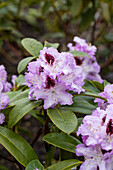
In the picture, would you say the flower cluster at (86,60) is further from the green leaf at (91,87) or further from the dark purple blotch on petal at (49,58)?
the dark purple blotch on petal at (49,58)

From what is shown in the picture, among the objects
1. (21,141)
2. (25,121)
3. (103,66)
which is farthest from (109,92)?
(103,66)

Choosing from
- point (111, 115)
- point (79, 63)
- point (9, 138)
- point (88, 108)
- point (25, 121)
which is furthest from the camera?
point (25, 121)

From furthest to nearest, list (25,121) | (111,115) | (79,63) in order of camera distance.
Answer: (25,121) → (79,63) → (111,115)

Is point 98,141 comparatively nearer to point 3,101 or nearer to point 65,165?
point 65,165

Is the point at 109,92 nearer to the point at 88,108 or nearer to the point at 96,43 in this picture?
the point at 88,108

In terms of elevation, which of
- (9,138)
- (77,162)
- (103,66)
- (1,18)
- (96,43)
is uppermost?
(1,18)

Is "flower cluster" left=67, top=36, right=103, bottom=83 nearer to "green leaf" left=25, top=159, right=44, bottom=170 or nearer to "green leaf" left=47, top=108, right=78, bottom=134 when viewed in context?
"green leaf" left=47, top=108, right=78, bottom=134

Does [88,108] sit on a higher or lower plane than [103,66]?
lower

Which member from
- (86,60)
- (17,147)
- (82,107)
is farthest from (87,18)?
(17,147)
